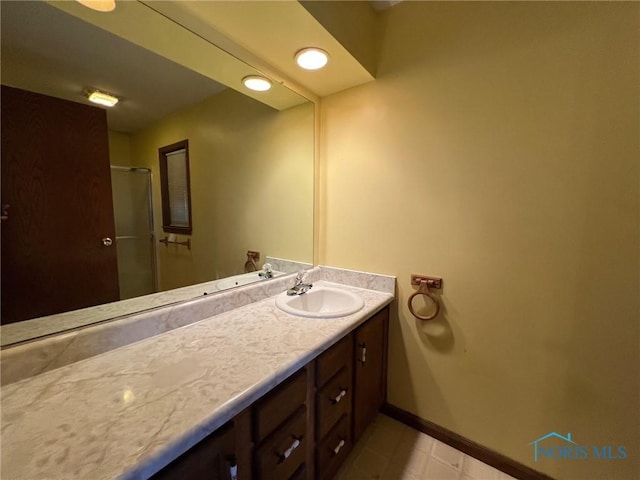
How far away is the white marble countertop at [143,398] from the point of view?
49 centimetres

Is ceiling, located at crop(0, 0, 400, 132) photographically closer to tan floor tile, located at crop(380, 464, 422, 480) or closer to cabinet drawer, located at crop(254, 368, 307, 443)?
cabinet drawer, located at crop(254, 368, 307, 443)

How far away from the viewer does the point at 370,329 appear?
4.31 ft

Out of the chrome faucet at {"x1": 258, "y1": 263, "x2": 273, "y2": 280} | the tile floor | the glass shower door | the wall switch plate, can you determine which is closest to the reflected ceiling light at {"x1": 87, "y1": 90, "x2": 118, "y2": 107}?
the glass shower door

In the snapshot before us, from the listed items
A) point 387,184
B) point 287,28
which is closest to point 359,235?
point 387,184

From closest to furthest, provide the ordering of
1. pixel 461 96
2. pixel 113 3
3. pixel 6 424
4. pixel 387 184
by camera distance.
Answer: pixel 6 424 → pixel 113 3 → pixel 461 96 → pixel 387 184

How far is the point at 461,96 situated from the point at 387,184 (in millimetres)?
539

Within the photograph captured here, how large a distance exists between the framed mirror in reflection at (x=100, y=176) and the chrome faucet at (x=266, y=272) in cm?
9

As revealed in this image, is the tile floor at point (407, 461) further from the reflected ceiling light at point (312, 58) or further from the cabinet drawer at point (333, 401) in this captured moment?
the reflected ceiling light at point (312, 58)

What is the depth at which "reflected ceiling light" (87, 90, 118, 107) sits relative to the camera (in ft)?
2.96

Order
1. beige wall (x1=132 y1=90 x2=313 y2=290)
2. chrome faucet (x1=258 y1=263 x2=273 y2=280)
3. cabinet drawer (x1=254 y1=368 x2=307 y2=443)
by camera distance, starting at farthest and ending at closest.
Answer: chrome faucet (x1=258 y1=263 x2=273 y2=280) < beige wall (x1=132 y1=90 x2=313 y2=290) < cabinet drawer (x1=254 y1=368 x2=307 y2=443)

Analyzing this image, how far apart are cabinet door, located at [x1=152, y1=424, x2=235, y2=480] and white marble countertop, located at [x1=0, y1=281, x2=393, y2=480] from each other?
1.7 inches

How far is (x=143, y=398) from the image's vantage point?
0.65 metres

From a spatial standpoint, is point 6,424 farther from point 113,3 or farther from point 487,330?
point 487,330

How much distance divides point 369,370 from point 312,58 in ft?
5.34
